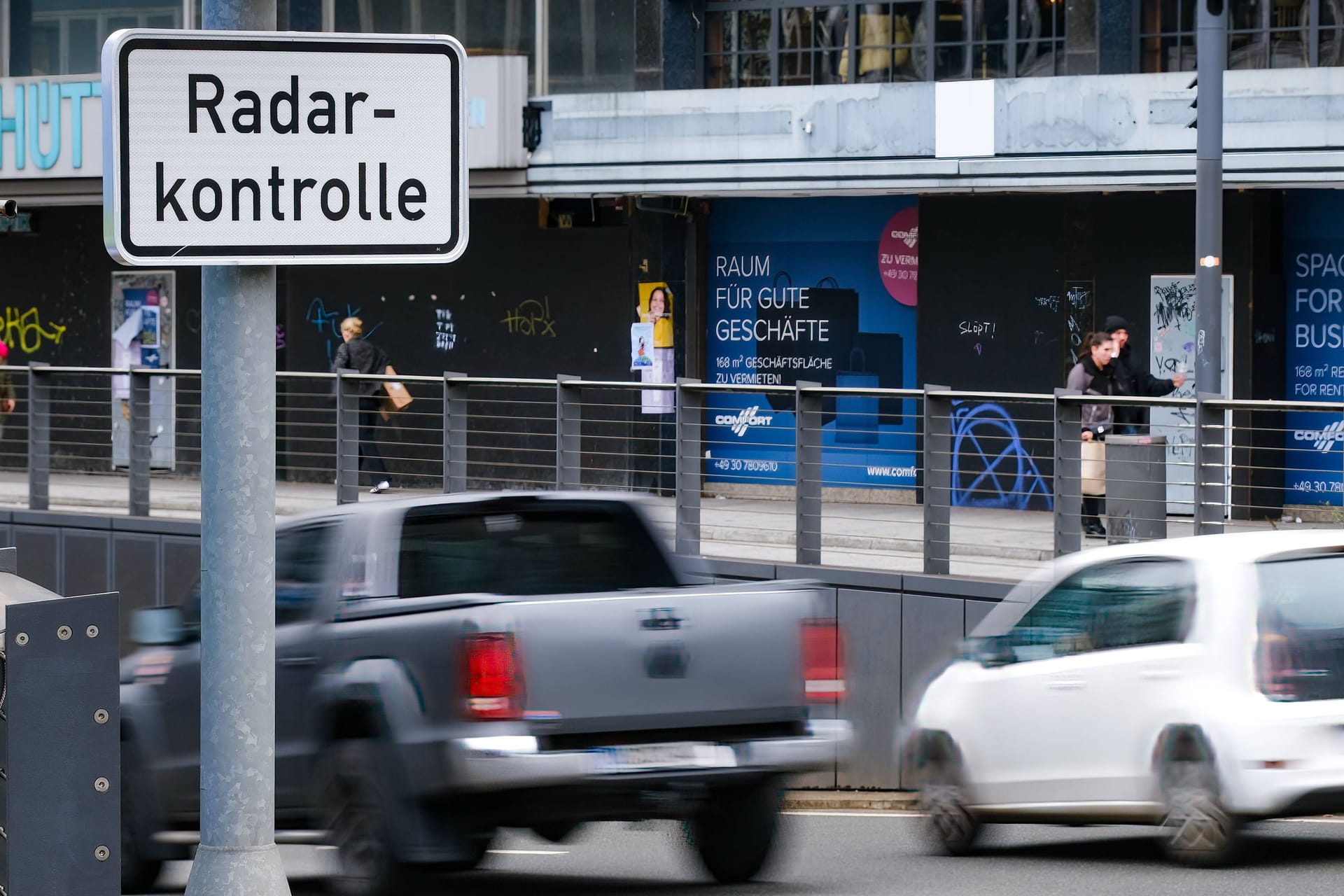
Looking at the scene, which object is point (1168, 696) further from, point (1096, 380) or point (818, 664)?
point (1096, 380)

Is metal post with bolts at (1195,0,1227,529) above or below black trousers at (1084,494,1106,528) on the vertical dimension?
above

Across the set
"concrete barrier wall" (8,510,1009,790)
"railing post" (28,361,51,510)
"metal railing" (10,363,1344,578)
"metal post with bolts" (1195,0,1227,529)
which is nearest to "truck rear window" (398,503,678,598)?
"metal railing" (10,363,1344,578)

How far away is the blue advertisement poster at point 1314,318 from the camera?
19.0 m

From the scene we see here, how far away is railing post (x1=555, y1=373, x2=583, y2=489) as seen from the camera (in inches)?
535

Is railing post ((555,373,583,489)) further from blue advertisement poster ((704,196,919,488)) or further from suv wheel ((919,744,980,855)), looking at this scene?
blue advertisement poster ((704,196,919,488))

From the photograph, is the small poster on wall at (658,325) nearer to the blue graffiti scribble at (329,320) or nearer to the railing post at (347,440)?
the blue graffiti scribble at (329,320)

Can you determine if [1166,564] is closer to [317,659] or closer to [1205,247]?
[317,659]

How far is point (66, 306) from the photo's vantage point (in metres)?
25.0

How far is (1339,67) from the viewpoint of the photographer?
17672 mm

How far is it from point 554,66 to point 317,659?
14.4 metres

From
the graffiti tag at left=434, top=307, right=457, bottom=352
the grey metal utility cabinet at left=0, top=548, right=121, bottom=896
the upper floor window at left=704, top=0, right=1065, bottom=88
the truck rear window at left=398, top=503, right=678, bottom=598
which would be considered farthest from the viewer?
the graffiti tag at left=434, top=307, right=457, bottom=352

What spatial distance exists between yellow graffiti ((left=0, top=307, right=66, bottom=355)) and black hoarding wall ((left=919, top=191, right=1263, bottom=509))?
11.2 meters

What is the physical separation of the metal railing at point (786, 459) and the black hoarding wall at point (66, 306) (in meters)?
0.22

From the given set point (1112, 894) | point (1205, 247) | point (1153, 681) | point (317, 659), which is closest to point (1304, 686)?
point (1153, 681)
